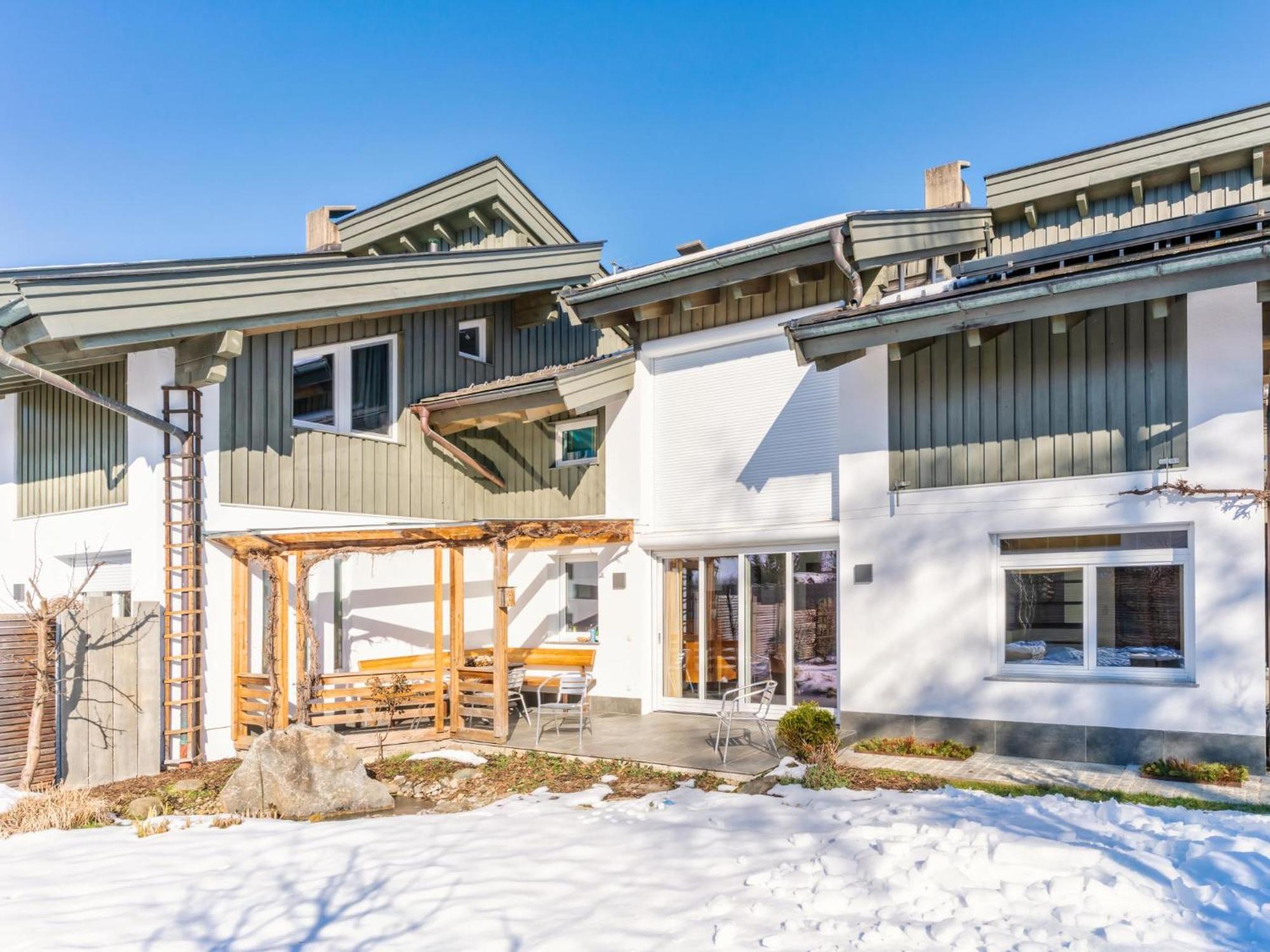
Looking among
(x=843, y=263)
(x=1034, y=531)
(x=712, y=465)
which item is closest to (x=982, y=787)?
(x=1034, y=531)

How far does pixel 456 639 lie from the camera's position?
34.5 ft

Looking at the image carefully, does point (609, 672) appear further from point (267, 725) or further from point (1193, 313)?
point (1193, 313)

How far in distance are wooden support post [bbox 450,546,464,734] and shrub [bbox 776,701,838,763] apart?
3893 mm

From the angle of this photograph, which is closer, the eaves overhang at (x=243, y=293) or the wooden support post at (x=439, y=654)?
the eaves overhang at (x=243, y=293)

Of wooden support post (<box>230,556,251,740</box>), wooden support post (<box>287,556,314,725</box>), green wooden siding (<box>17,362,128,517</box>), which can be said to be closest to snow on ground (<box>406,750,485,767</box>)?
wooden support post (<box>287,556,314,725</box>)

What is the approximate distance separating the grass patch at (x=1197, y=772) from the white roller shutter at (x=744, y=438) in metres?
4.10

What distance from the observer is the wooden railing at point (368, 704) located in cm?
1009

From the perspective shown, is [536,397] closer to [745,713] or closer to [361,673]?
[361,673]

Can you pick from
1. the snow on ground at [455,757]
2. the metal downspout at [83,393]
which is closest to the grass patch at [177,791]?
the snow on ground at [455,757]

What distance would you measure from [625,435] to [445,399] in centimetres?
255

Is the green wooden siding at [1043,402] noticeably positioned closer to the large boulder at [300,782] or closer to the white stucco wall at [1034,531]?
the white stucco wall at [1034,531]

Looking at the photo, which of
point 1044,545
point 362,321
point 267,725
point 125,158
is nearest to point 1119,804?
point 1044,545

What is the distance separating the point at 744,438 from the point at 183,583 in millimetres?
6681

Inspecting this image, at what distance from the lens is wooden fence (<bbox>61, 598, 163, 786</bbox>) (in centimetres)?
903
